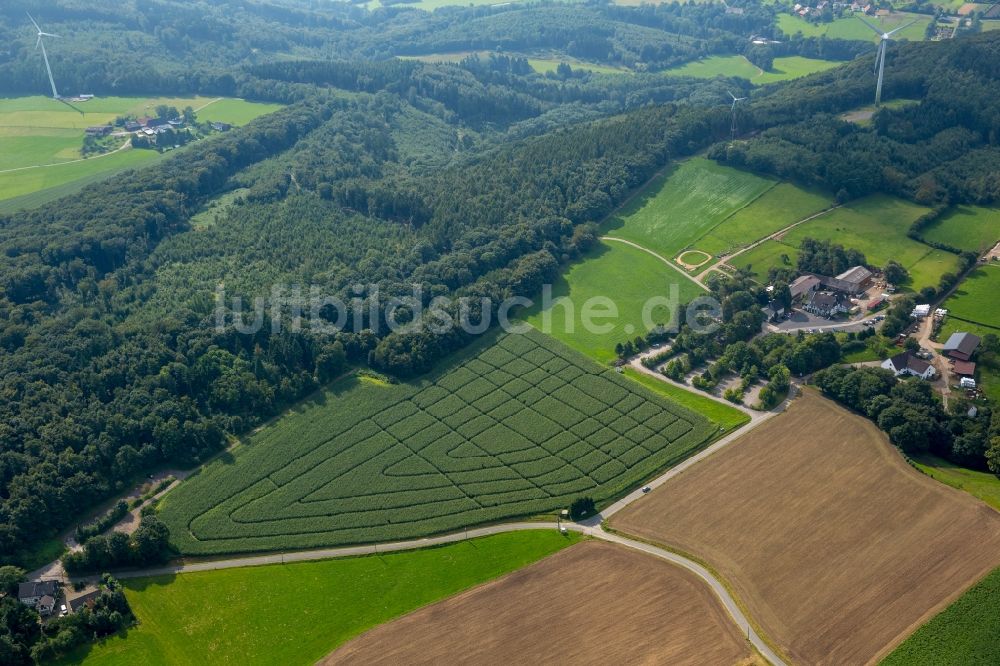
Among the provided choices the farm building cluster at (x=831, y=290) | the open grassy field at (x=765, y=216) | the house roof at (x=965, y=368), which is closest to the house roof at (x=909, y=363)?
the house roof at (x=965, y=368)

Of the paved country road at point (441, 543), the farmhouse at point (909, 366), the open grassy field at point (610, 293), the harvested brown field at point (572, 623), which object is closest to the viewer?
the harvested brown field at point (572, 623)

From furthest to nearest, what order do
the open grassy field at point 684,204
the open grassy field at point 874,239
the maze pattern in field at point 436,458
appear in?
1. the open grassy field at point 684,204
2. the open grassy field at point 874,239
3. the maze pattern in field at point 436,458

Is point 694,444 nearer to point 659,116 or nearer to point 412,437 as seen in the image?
point 412,437

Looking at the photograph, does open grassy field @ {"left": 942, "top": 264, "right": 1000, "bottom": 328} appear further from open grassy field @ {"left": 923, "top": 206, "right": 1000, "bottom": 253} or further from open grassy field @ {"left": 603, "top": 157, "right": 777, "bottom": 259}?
open grassy field @ {"left": 603, "top": 157, "right": 777, "bottom": 259}

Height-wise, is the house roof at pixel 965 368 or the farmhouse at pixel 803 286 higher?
the farmhouse at pixel 803 286

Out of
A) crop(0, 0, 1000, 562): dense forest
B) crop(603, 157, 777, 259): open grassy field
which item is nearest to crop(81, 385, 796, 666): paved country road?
crop(0, 0, 1000, 562): dense forest

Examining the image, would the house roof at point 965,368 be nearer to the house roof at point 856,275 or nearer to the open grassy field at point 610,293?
the house roof at point 856,275

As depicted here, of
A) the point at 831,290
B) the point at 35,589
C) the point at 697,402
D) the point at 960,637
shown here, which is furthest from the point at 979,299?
the point at 35,589
